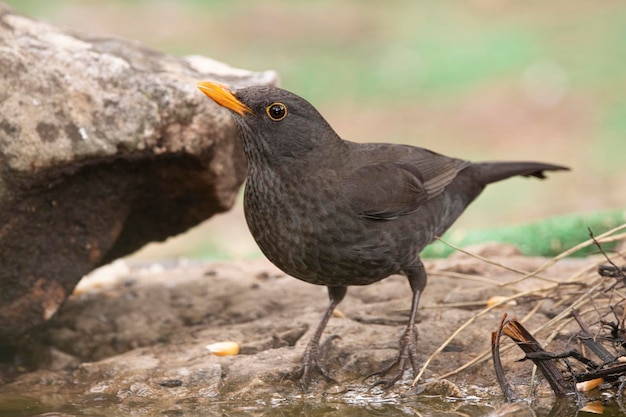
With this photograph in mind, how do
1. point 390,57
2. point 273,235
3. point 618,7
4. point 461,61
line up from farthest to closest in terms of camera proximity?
point 618,7
point 390,57
point 461,61
point 273,235

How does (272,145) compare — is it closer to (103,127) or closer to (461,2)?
(103,127)

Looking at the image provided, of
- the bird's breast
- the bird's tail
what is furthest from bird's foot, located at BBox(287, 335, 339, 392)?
the bird's tail

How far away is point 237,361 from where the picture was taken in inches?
183

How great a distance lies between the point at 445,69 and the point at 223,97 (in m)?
12.8

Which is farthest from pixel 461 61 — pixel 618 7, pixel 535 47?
pixel 618 7

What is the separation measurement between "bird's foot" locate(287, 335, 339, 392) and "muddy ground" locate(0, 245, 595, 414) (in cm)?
3

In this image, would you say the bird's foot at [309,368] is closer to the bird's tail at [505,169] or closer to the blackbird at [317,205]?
the blackbird at [317,205]

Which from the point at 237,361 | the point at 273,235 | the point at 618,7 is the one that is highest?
Result: the point at 618,7

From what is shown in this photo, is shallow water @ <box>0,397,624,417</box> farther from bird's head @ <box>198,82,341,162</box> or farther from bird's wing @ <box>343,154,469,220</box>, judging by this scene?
bird's head @ <box>198,82,341,162</box>

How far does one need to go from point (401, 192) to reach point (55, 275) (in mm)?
1862

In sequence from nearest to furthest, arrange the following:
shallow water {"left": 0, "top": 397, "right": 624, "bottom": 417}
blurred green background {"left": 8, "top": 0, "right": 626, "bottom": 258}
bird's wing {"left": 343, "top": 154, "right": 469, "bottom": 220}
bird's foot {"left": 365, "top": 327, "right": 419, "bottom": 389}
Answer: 1. shallow water {"left": 0, "top": 397, "right": 624, "bottom": 417}
2. bird's foot {"left": 365, "top": 327, "right": 419, "bottom": 389}
3. bird's wing {"left": 343, "top": 154, "right": 469, "bottom": 220}
4. blurred green background {"left": 8, "top": 0, "right": 626, "bottom": 258}

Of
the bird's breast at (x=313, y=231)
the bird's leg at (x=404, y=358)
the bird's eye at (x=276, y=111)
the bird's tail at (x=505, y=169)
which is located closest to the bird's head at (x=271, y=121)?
the bird's eye at (x=276, y=111)

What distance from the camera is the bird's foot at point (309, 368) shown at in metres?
4.43

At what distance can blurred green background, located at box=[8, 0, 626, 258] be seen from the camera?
11766 mm
